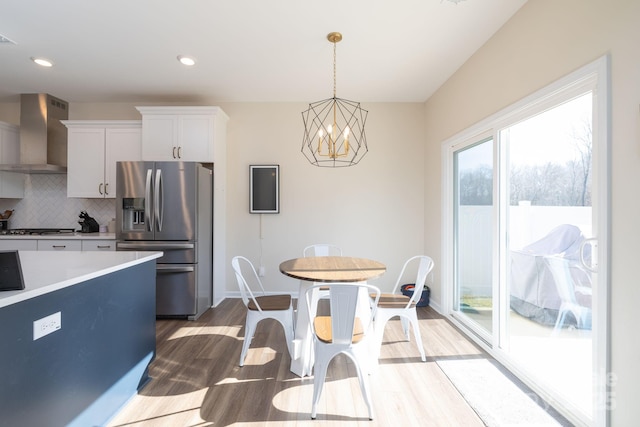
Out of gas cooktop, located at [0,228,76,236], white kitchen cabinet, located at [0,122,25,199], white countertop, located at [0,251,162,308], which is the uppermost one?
white kitchen cabinet, located at [0,122,25,199]

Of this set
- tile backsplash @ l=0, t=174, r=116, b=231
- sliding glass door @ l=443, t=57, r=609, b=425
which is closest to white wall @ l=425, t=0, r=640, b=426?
sliding glass door @ l=443, t=57, r=609, b=425

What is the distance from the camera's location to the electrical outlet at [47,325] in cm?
133

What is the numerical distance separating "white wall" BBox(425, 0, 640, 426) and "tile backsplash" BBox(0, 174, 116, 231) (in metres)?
5.03

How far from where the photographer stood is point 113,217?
170 inches

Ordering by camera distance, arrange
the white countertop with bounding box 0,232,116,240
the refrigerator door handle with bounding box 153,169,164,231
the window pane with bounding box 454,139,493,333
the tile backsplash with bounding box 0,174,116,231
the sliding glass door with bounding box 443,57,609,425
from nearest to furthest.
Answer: the sliding glass door with bounding box 443,57,609,425 < the window pane with bounding box 454,139,493,333 < the refrigerator door handle with bounding box 153,169,164,231 < the white countertop with bounding box 0,232,116,240 < the tile backsplash with bounding box 0,174,116,231

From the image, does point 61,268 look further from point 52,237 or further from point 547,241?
point 547,241

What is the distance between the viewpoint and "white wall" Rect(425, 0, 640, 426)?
4.77 ft

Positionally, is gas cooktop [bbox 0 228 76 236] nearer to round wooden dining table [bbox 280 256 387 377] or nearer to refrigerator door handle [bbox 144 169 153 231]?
refrigerator door handle [bbox 144 169 153 231]

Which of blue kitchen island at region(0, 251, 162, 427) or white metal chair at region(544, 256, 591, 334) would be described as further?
white metal chair at region(544, 256, 591, 334)

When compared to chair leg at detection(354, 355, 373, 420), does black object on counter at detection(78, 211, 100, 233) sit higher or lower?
higher

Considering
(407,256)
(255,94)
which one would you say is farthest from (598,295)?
(255,94)

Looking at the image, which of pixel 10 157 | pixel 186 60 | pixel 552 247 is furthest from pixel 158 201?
pixel 552 247

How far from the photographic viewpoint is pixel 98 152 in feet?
13.1

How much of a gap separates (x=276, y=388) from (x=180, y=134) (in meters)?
3.21
